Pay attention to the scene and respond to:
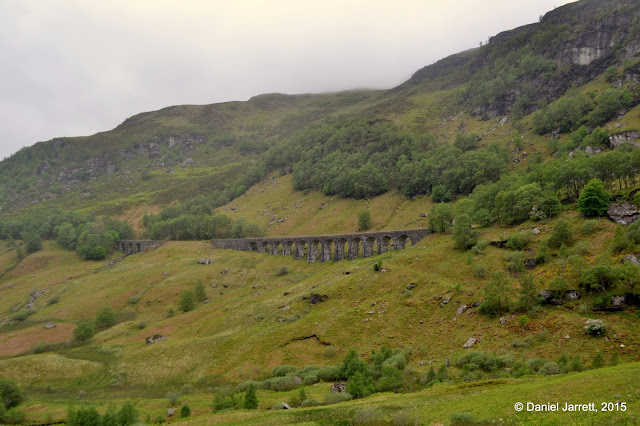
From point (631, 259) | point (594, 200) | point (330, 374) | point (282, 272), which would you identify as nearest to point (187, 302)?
point (282, 272)

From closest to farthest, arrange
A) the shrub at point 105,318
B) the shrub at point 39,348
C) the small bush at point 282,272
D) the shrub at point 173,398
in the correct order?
the shrub at point 173,398
the shrub at point 39,348
the shrub at point 105,318
the small bush at point 282,272

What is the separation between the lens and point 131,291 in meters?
94.9

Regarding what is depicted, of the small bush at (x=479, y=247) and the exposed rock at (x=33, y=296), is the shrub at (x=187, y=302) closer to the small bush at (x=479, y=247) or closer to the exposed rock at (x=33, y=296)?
the exposed rock at (x=33, y=296)

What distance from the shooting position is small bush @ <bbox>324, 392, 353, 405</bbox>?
110 feet

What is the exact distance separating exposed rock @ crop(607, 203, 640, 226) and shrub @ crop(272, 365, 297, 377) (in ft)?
168

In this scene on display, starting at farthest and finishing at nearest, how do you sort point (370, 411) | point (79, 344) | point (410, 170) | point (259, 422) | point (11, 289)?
point (410, 170) → point (11, 289) → point (79, 344) → point (259, 422) → point (370, 411)

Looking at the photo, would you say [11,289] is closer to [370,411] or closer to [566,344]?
[370,411]

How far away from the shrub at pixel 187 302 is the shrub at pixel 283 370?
138 ft

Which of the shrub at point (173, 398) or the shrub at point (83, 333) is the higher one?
the shrub at point (83, 333)

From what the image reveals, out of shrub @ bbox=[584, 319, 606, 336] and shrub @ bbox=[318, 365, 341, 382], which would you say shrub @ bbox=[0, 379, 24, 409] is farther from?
shrub @ bbox=[584, 319, 606, 336]

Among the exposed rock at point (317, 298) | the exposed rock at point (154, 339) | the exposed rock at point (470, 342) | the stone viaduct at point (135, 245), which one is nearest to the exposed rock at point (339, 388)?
the exposed rock at point (470, 342)

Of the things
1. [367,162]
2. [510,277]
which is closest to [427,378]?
[510,277]

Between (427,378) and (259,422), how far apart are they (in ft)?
58.6

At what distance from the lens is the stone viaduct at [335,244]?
8288cm
